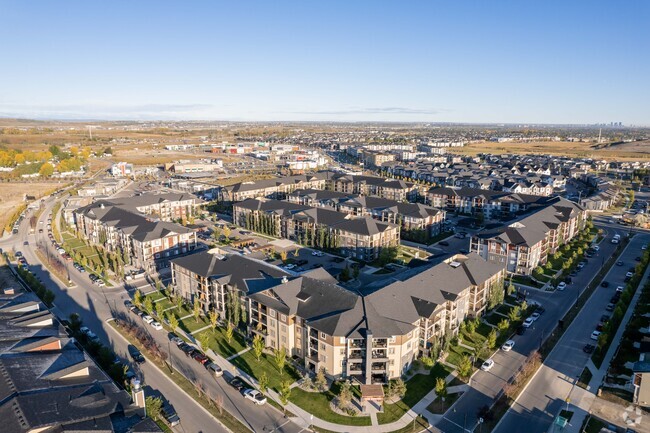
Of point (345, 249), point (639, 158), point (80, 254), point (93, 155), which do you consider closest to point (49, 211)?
point (80, 254)

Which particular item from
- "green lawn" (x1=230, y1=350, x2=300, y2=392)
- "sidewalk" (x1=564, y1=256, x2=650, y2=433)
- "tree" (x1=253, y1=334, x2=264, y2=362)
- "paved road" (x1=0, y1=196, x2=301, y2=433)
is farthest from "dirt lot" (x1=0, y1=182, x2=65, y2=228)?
"sidewalk" (x1=564, y1=256, x2=650, y2=433)

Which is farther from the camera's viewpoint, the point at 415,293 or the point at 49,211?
the point at 49,211

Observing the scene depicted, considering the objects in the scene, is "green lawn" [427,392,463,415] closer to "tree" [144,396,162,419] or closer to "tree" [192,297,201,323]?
"tree" [144,396,162,419]

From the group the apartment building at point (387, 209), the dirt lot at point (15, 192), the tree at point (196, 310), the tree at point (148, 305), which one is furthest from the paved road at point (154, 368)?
the apartment building at point (387, 209)

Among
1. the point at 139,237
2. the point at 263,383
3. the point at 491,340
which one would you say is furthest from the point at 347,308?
the point at 139,237

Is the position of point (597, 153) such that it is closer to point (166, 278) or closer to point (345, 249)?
point (345, 249)

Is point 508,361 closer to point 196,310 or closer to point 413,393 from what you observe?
point 413,393
